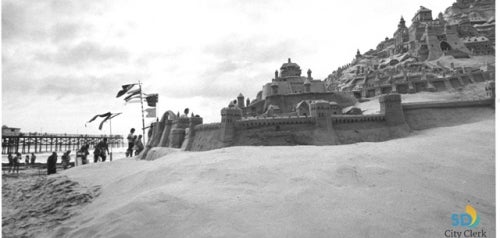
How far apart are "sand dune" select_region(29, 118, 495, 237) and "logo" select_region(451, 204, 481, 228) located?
0.49 ft

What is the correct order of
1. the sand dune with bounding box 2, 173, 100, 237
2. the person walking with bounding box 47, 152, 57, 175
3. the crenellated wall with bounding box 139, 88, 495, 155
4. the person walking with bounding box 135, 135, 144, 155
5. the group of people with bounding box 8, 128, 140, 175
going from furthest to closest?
1. the person walking with bounding box 135, 135, 144, 155
2. the crenellated wall with bounding box 139, 88, 495, 155
3. the group of people with bounding box 8, 128, 140, 175
4. the person walking with bounding box 47, 152, 57, 175
5. the sand dune with bounding box 2, 173, 100, 237

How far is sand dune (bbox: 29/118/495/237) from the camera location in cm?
544

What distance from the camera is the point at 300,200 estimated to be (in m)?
6.61

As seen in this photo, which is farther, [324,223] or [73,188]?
[73,188]

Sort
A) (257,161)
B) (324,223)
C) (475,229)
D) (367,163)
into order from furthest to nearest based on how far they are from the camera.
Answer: (257,161)
(367,163)
(475,229)
(324,223)

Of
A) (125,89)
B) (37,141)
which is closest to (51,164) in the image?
(125,89)

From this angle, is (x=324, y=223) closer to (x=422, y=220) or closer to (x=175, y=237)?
(x=422, y=220)

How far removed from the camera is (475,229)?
6035mm

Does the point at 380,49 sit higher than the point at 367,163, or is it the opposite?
the point at 380,49

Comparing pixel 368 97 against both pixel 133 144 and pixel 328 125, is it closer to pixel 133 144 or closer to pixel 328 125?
pixel 328 125

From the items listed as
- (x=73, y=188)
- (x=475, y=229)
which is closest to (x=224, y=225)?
(x=475, y=229)

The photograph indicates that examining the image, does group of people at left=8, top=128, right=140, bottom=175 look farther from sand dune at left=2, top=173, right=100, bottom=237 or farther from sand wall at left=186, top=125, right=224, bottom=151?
sand wall at left=186, top=125, right=224, bottom=151

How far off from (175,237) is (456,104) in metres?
31.0

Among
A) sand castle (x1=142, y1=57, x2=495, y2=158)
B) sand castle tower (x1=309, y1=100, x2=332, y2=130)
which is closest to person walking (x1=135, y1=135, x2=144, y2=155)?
sand castle (x1=142, y1=57, x2=495, y2=158)
